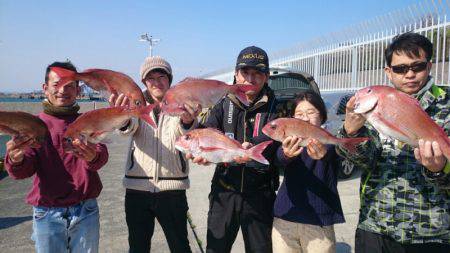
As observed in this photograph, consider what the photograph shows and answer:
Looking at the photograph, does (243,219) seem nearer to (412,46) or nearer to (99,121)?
(99,121)

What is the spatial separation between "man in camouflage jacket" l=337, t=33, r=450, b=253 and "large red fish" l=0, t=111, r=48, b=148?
90.3 inches

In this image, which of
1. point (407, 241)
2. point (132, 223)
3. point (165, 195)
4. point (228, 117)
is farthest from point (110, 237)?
point (407, 241)

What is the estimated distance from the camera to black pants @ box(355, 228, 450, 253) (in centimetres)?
223

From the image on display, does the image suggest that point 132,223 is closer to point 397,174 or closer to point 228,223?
point 228,223

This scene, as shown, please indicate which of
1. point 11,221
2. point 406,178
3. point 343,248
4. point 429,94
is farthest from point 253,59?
point 11,221

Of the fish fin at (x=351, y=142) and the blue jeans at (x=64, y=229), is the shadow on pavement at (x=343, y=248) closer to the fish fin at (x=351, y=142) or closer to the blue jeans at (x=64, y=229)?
the fish fin at (x=351, y=142)

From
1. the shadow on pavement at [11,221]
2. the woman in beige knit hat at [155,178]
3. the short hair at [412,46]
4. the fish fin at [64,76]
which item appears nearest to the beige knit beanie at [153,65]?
the woman in beige knit hat at [155,178]

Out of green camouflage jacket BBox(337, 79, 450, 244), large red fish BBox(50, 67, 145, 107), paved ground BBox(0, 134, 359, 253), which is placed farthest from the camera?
paved ground BBox(0, 134, 359, 253)

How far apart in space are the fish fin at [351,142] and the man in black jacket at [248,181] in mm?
709

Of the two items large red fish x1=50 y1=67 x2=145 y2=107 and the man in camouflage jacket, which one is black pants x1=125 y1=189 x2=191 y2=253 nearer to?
large red fish x1=50 y1=67 x2=145 y2=107

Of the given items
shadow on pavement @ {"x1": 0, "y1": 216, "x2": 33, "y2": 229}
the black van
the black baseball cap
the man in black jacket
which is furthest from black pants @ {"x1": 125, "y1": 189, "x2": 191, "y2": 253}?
the black van

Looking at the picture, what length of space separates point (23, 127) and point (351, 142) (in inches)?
95.1

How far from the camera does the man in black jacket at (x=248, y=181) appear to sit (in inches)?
114

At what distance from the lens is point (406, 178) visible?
7.45 ft
